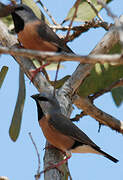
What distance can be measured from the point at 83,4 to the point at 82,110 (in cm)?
130

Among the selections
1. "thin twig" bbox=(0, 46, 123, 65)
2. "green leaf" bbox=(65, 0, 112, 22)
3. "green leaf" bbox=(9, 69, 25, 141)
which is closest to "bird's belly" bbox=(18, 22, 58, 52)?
"green leaf" bbox=(65, 0, 112, 22)

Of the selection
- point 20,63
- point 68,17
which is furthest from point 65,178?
point 68,17

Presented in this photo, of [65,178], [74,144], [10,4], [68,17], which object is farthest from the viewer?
[10,4]

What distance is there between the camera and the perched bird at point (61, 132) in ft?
11.3

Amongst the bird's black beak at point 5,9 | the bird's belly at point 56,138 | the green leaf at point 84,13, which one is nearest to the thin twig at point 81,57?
the bird's belly at point 56,138

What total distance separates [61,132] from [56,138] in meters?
0.15

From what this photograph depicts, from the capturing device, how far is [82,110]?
382cm

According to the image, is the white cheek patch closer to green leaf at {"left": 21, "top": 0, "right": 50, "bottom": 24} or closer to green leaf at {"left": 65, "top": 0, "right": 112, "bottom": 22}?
green leaf at {"left": 65, "top": 0, "right": 112, "bottom": 22}

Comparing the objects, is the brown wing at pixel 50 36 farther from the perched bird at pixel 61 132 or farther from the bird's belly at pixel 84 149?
the bird's belly at pixel 84 149

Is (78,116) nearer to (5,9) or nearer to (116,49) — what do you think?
(116,49)

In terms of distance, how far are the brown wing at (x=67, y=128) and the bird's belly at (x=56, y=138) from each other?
0.14ft

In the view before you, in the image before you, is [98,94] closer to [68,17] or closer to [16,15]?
[68,17]

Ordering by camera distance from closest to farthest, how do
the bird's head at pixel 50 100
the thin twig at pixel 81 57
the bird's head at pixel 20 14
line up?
the thin twig at pixel 81 57
the bird's head at pixel 50 100
the bird's head at pixel 20 14

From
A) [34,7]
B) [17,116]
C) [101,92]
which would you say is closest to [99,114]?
[101,92]
